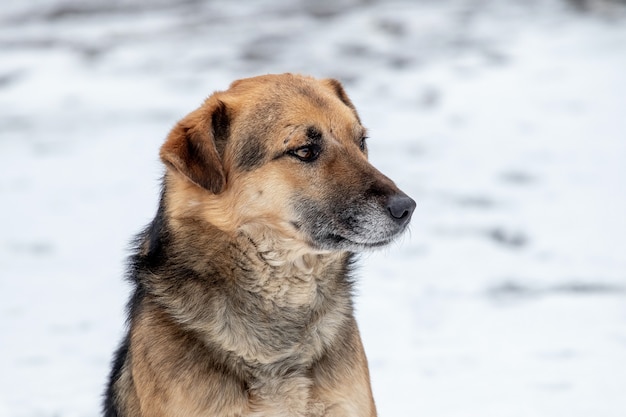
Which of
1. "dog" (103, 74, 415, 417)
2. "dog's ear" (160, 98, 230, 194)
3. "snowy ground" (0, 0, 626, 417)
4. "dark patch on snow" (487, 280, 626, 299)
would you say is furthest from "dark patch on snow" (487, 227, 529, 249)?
"dog's ear" (160, 98, 230, 194)

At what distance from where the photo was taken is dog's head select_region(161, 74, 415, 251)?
399 cm

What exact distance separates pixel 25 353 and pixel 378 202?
3.60 m

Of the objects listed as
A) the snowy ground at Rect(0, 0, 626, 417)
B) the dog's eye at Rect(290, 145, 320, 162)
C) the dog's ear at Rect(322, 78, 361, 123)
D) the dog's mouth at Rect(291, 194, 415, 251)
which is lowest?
the snowy ground at Rect(0, 0, 626, 417)

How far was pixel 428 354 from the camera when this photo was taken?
253 inches

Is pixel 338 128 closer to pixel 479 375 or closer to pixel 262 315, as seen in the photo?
pixel 262 315

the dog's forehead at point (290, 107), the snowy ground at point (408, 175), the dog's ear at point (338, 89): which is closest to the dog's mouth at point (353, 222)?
the dog's forehead at point (290, 107)

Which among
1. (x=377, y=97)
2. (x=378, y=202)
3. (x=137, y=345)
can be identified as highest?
(x=378, y=202)

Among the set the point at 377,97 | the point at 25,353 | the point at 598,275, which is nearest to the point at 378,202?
the point at 25,353

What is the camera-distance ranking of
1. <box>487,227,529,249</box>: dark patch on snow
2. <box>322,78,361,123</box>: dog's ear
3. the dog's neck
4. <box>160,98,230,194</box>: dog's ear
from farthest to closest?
<box>487,227,529,249</box>: dark patch on snow → <box>322,78,361,123</box>: dog's ear → the dog's neck → <box>160,98,230,194</box>: dog's ear

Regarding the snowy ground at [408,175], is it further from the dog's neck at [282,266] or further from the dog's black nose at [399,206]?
the dog's black nose at [399,206]

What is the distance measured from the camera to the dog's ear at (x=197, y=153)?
3.96 meters

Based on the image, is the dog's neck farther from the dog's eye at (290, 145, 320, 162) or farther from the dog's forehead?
the dog's forehead

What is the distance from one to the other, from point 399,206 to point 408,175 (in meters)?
5.58

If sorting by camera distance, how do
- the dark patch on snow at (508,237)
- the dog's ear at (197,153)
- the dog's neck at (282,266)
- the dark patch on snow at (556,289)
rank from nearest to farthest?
the dog's ear at (197,153) < the dog's neck at (282,266) < the dark patch on snow at (556,289) < the dark patch on snow at (508,237)
